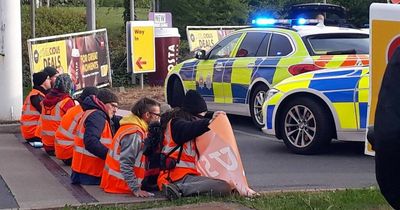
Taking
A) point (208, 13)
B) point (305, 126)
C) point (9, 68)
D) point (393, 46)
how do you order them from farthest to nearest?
point (208, 13) → point (9, 68) → point (305, 126) → point (393, 46)

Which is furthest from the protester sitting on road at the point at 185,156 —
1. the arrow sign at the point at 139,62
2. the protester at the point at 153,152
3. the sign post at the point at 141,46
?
the arrow sign at the point at 139,62

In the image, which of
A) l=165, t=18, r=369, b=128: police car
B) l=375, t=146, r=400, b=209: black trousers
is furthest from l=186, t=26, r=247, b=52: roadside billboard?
l=375, t=146, r=400, b=209: black trousers

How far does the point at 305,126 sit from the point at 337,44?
7.41 ft

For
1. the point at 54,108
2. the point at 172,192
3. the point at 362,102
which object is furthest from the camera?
the point at 54,108

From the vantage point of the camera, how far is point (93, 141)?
7.62 meters

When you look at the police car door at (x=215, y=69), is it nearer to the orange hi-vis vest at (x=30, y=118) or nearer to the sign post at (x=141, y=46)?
the orange hi-vis vest at (x=30, y=118)

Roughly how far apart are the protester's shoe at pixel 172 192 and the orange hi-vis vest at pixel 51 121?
3081 mm

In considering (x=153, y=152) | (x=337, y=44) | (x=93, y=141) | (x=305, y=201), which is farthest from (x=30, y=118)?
(x=305, y=201)

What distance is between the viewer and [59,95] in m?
9.69

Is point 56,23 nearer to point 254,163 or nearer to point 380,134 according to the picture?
point 254,163

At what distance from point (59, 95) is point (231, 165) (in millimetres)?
3410

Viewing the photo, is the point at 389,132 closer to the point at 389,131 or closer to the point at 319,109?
the point at 389,131

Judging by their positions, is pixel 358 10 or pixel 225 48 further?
pixel 358 10

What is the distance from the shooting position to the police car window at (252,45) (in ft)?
39.4
